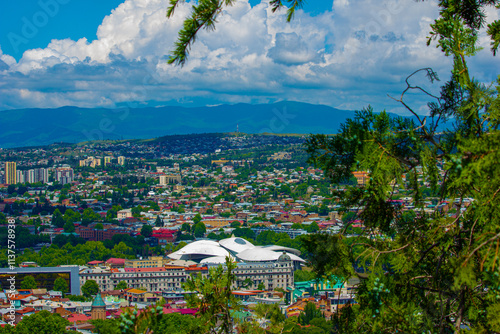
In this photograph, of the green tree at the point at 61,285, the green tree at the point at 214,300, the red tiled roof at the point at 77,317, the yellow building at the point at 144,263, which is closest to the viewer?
the green tree at the point at 214,300

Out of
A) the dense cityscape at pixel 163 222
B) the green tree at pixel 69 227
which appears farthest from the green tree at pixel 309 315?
the green tree at pixel 69 227

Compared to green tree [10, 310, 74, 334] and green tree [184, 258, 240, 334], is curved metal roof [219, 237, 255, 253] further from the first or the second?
green tree [184, 258, 240, 334]

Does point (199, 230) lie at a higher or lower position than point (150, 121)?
lower

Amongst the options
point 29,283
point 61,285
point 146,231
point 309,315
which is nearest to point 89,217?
point 146,231

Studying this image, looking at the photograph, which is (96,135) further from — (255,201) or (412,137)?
(412,137)

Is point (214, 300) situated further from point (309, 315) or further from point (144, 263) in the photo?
point (144, 263)

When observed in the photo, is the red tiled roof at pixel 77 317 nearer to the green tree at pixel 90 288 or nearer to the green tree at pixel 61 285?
the green tree at pixel 61 285

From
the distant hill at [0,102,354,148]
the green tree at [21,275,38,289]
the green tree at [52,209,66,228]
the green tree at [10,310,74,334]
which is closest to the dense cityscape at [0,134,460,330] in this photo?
the green tree at [21,275,38,289]
